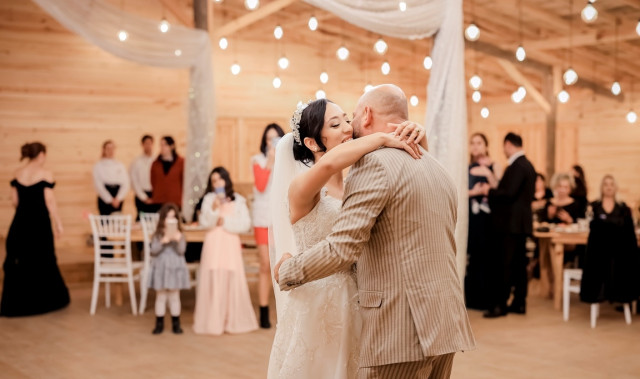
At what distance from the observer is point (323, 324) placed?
8.30ft

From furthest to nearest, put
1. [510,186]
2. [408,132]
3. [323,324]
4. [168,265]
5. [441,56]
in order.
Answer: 1. [510,186]
2. [168,265]
3. [441,56]
4. [323,324]
5. [408,132]

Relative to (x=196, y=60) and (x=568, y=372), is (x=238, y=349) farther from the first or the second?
(x=196, y=60)

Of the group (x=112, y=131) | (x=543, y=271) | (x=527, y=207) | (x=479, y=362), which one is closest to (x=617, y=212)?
(x=527, y=207)

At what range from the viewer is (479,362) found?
16.9 feet

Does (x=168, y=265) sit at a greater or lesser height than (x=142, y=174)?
lesser

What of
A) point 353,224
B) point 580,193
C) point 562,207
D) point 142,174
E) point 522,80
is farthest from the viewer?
→ point 522,80

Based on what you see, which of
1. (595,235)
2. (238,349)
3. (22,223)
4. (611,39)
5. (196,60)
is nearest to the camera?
(238,349)

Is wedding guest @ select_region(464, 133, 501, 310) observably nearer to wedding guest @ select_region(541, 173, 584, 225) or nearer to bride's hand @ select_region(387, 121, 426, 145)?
wedding guest @ select_region(541, 173, 584, 225)

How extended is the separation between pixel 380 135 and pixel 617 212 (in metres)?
4.85

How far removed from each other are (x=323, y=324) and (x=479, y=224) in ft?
15.7

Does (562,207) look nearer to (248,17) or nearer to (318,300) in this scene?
(248,17)

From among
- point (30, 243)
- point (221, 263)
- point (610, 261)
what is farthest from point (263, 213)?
point (610, 261)

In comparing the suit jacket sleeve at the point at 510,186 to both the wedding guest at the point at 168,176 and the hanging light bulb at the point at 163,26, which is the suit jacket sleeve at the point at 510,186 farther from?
the wedding guest at the point at 168,176

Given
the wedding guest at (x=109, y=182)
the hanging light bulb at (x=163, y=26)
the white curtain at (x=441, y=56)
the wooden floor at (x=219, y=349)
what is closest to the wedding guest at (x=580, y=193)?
the wooden floor at (x=219, y=349)
